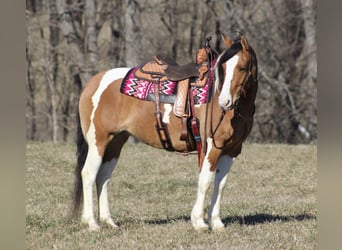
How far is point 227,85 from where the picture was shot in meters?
5.30

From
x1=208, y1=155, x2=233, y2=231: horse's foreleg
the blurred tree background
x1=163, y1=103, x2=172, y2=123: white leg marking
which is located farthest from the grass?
the blurred tree background

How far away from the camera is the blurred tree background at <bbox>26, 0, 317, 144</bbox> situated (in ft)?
70.5

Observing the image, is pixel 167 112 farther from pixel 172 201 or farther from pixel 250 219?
pixel 172 201

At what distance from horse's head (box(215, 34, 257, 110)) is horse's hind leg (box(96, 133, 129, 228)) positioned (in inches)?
59.9

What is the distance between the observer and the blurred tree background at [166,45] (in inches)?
846

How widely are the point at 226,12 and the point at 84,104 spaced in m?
16.1

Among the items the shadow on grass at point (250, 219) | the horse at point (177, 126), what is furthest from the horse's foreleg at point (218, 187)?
the shadow on grass at point (250, 219)

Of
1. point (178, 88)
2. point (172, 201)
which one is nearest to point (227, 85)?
point (178, 88)

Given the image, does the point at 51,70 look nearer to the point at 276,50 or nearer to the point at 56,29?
the point at 56,29

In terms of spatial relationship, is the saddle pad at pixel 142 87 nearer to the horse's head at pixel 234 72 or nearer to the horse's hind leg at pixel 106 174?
the horse's hind leg at pixel 106 174

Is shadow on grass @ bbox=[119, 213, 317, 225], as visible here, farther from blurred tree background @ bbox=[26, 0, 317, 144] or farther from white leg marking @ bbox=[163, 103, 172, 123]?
blurred tree background @ bbox=[26, 0, 317, 144]

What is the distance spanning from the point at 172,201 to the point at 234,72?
12.8 ft
